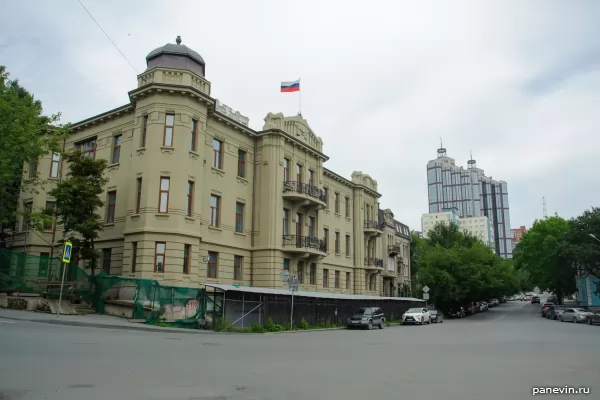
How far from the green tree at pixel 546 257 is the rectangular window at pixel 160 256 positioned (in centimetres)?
4960

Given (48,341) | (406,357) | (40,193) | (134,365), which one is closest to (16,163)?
(40,193)

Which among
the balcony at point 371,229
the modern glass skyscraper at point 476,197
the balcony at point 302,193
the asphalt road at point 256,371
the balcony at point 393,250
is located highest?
the modern glass skyscraper at point 476,197

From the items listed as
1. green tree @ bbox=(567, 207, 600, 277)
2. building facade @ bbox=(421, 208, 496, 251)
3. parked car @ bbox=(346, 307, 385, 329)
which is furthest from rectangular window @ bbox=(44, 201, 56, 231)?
building facade @ bbox=(421, 208, 496, 251)

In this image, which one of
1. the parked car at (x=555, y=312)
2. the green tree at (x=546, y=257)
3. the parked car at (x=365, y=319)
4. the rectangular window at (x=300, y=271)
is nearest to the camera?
the parked car at (x=365, y=319)

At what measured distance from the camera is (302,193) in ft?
118

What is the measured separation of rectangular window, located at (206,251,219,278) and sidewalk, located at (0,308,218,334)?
805 centimetres

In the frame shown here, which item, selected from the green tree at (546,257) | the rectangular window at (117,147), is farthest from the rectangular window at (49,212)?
the green tree at (546,257)

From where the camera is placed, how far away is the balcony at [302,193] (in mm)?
35219

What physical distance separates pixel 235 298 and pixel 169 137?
10.8 m

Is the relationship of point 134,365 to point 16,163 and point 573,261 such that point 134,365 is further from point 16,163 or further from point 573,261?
point 573,261

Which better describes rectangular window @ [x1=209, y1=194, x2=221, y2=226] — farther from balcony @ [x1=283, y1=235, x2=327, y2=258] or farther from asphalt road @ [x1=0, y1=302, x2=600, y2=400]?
asphalt road @ [x1=0, y1=302, x2=600, y2=400]

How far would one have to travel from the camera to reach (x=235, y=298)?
2419 centimetres

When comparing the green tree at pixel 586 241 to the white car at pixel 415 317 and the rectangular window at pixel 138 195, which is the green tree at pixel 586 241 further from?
the rectangular window at pixel 138 195

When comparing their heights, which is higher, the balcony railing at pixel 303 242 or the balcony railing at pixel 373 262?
the balcony railing at pixel 303 242
